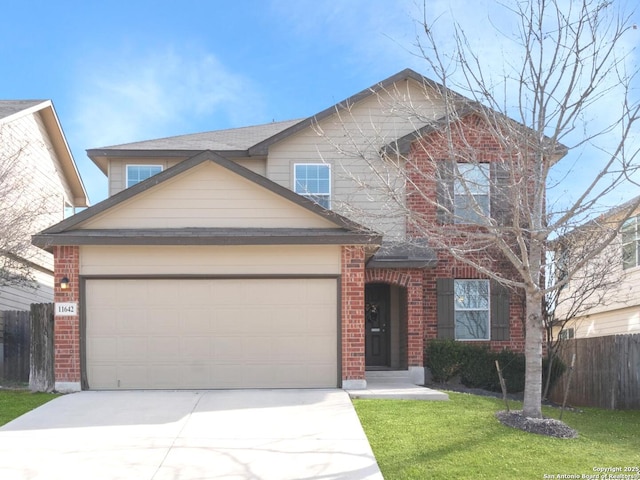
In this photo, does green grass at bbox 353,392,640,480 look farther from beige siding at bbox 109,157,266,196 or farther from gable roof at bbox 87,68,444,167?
beige siding at bbox 109,157,266,196

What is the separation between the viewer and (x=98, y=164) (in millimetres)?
16969

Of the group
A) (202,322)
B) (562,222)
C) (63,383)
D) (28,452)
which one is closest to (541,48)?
(562,222)

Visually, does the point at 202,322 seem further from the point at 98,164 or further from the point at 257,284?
the point at 98,164

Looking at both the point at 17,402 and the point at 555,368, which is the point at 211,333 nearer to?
the point at 17,402

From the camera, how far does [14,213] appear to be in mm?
13727

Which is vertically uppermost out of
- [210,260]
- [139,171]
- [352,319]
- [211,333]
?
[139,171]

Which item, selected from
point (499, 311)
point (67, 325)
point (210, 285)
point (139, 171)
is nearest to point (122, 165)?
point (139, 171)

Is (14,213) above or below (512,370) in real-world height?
above

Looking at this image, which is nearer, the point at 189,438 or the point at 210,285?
the point at 189,438

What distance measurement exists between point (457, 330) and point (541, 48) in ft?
24.8

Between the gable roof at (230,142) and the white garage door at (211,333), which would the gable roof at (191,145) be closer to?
the gable roof at (230,142)

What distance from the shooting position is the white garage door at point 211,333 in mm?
11609

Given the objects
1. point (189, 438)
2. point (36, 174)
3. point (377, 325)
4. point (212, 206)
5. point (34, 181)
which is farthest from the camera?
point (36, 174)

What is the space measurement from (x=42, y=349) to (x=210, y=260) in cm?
349
